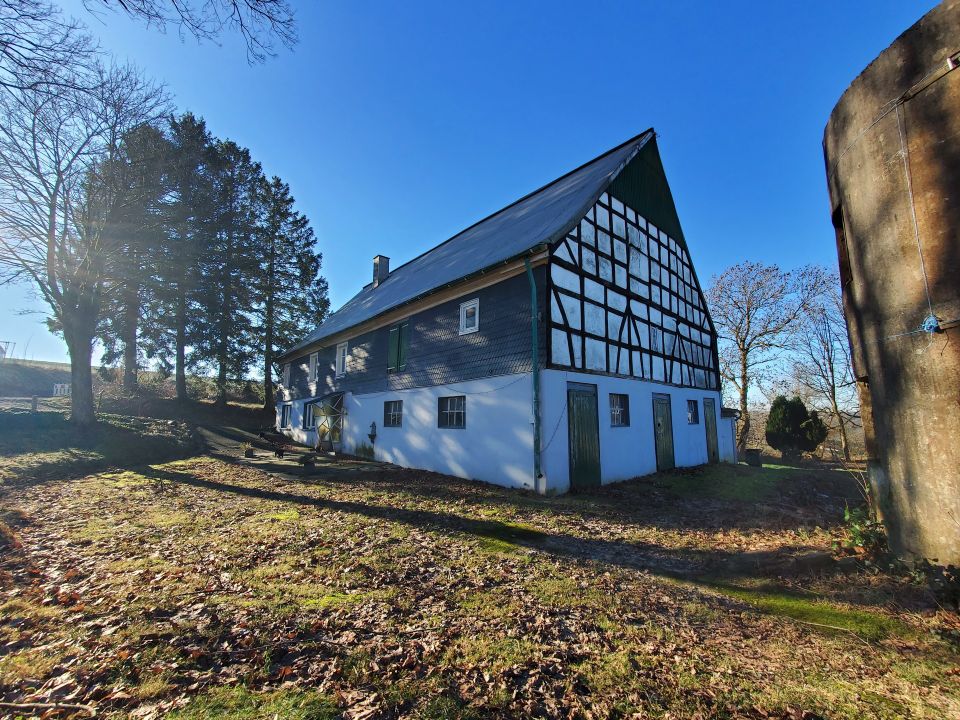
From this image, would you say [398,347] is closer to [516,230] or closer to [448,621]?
[516,230]

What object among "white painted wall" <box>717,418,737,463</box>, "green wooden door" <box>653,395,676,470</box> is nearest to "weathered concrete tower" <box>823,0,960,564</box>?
"green wooden door" <box>653,395,676,470</box>

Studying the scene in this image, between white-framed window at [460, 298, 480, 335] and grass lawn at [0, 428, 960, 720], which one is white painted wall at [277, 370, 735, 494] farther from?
grass lawn at [0, 428, 960, 720]

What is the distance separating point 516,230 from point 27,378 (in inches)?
1706

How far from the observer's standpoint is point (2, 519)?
7832mm

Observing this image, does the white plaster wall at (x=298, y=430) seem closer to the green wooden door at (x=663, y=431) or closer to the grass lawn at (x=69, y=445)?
the grass lawn at (x=69, y=445)

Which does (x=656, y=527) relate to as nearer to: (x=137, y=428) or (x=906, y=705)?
(x=906, y=705)

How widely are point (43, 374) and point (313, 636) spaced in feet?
158

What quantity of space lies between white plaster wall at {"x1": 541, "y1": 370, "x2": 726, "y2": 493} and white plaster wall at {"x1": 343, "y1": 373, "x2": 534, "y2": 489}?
54 cm

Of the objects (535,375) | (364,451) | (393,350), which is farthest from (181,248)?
(535,375)

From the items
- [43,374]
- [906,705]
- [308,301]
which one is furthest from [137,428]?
[43,374]

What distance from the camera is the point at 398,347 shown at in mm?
16672

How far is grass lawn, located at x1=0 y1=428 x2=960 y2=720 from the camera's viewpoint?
120 inches

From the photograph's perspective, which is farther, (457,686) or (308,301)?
(308,301)

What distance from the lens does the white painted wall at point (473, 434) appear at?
446 inches
